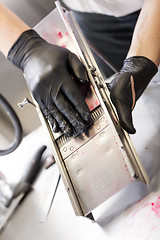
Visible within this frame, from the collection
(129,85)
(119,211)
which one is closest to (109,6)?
(129,85)

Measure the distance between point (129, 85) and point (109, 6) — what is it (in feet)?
1.65

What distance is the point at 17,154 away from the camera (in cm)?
153

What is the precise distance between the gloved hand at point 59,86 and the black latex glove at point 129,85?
102 millimetres

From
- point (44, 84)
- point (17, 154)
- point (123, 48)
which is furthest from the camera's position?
point (17, 154)

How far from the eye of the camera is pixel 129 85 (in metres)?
0.76

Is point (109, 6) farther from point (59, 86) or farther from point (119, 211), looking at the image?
point (119, 211)

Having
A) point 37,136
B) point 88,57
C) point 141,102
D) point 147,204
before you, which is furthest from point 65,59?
point 37,136

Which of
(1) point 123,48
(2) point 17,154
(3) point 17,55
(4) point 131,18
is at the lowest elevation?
(2) point 17,154

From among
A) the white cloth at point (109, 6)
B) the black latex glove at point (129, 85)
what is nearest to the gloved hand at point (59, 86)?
the black latex glove at point (129, 85)

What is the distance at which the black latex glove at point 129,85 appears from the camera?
72cm

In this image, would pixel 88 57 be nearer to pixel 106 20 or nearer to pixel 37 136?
pixel 106 20

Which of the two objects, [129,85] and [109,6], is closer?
[129,85]

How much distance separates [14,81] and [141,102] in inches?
35.9

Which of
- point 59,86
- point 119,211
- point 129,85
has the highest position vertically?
point 59,86
